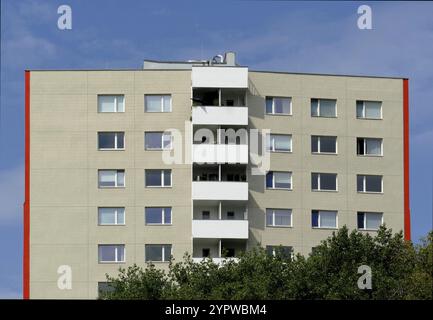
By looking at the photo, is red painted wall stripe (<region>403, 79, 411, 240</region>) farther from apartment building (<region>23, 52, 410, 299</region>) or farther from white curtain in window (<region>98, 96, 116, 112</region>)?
white curtain in window (<region>98, 96, 116, 112</region>)

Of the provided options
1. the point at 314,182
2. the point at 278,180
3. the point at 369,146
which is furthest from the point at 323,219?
the point at 369,146

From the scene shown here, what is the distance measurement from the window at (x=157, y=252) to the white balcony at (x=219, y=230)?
234 centimetres

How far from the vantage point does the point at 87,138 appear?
83.6m

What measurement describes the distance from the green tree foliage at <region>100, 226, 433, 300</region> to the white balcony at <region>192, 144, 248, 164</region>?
11.7 m

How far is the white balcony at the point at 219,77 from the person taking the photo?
82156 mm

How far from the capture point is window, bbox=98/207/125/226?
8225cm

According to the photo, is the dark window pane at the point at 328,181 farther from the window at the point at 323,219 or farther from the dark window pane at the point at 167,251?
the dark window pane at the point at 167,251

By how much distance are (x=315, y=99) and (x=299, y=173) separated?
5459 millimetres

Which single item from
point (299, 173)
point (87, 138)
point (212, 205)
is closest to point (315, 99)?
point (299, 173)

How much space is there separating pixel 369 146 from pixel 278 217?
28.9 ft

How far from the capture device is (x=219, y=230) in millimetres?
80438

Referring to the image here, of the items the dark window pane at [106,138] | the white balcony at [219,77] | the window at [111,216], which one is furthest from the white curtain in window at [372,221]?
the dark window pane at [106,138]

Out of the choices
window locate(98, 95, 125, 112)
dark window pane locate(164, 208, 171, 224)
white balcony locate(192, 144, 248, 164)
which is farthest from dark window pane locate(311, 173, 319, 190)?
window locate(98, 95, 125, 112)
